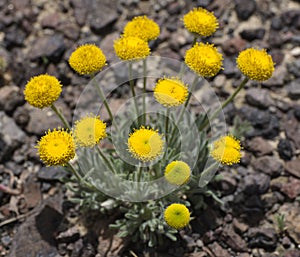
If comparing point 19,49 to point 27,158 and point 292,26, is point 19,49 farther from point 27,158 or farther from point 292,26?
point 292,26

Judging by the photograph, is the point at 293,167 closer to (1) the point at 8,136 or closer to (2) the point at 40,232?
(2) the point at 40,232

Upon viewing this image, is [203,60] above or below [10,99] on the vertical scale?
above

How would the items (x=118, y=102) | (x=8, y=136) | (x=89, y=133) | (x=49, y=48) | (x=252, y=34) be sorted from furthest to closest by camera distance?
(x=252, y=34)
(x=49, y=48)
(x=118, y=102)
(x=8, y=136)
(x=89, y=133)

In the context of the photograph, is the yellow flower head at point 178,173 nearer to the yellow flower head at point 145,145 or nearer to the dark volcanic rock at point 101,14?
the yellow flower head at point 145,145

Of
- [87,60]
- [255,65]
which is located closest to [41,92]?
[87,60]

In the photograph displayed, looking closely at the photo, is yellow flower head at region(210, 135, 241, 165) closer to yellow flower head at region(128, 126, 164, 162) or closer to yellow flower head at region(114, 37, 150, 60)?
Answer: yellow flower head at region(128, 126, 164, 162)

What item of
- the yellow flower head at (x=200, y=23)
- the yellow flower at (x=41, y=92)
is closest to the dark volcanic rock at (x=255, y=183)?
the yellow flower head at (x=200, y=23)
